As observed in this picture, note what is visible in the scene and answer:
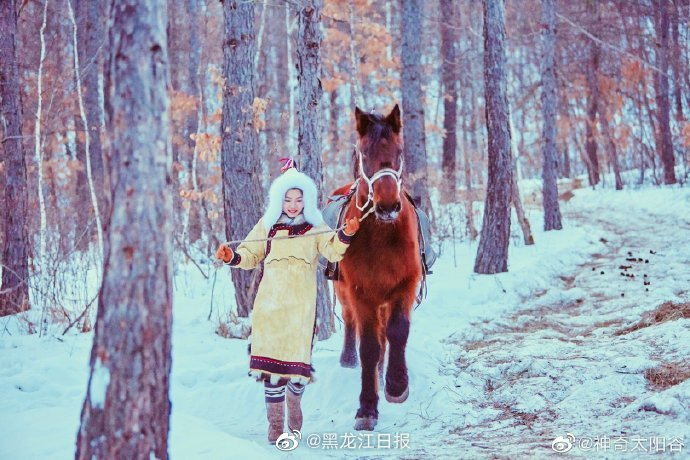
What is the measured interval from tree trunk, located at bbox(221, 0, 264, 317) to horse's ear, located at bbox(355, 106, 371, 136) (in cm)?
334

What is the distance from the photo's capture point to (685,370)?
4.39 m

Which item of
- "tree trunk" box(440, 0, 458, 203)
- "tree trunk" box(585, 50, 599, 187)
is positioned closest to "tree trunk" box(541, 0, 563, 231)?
"tree trunk" box(440, 0, 458, 203)

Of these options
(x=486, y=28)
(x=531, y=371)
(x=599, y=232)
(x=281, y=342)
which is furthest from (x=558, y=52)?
(x=281, y=342)

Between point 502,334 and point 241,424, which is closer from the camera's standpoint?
point 241,424

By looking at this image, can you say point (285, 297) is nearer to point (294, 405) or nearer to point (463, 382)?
point (294, 405)

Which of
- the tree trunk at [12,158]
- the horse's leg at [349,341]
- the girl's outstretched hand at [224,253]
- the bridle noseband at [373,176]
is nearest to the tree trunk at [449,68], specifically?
the tree trunk at [12,158]

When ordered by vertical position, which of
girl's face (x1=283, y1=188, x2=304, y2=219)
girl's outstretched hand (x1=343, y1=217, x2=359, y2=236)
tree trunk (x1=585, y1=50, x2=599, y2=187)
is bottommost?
girl's outstretched hand (x1=343, y1=217, x2=359, y2=236)

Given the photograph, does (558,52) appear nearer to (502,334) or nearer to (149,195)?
(502,334)

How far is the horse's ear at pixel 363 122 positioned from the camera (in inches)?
169

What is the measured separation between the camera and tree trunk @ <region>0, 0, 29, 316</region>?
8141mm

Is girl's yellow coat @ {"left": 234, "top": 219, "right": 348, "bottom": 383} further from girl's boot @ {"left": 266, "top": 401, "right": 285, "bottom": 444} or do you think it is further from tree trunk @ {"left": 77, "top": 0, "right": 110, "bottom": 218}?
tree trunk @ {"left": 77, "top": 0, "right": 110, "bottom": 218}

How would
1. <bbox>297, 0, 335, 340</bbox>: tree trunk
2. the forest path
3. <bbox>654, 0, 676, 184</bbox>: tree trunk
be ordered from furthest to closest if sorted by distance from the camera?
<bbox>654, 0, 676, 184</bbox>: tree trunk < <bbox>297, 0, 335, 340</bbox>: tree trunk < the forest path

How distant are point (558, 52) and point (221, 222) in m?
15.3

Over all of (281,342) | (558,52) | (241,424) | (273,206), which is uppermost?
(558,52)
